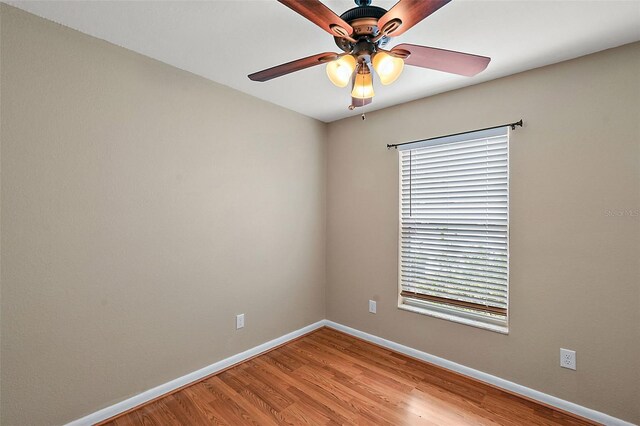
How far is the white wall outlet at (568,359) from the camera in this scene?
2051mm

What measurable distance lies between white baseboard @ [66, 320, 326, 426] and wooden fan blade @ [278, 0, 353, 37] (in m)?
2.52

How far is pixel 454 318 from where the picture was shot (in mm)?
2621

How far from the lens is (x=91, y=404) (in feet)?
6.19

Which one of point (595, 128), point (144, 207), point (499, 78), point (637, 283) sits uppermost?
point (499, 78)

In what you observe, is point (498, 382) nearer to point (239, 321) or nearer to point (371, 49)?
point (239, 321)

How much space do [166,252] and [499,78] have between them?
9.56 ft

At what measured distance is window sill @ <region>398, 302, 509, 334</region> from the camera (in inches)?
94.0

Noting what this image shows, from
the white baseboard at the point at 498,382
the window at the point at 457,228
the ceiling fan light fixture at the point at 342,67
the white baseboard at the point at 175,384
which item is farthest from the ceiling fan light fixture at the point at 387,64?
the white baseboard at the point at 175,384

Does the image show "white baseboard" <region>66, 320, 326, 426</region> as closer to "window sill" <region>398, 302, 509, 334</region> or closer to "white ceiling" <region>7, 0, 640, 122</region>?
"window sill" <region>398, 302, 509, 334</region>

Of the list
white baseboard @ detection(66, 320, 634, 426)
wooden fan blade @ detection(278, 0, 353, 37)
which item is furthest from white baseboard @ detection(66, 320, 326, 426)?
wooden fan blade @ detection(278, 0, 353, 37)

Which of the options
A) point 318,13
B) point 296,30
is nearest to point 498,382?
point 318,13

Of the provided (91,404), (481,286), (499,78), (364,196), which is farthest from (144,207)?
(499,78)

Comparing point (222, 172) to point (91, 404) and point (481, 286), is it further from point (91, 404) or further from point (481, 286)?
point (481, 286)

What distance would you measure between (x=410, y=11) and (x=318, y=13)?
1.10 feet
